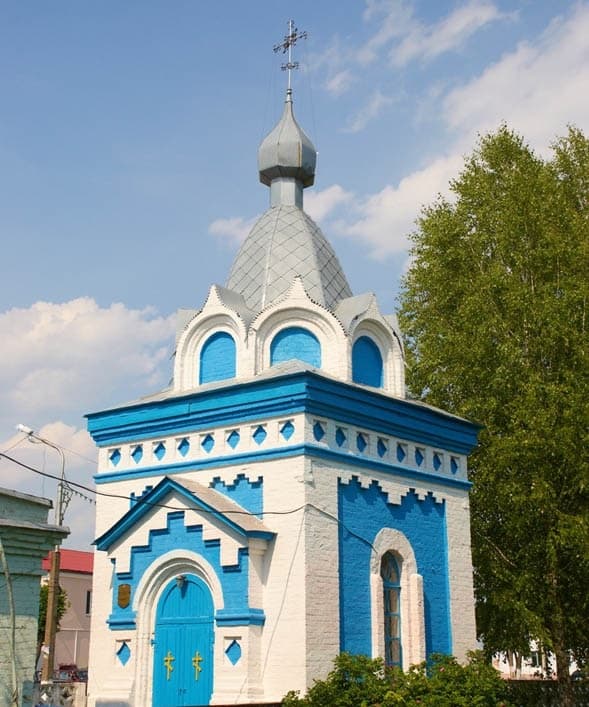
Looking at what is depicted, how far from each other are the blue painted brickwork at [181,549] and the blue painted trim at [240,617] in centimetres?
3

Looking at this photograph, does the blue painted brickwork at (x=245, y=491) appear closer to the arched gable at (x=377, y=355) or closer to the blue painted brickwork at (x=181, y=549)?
the blue painted brickwork at (x=181, y=549)

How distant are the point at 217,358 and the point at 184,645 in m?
4.51

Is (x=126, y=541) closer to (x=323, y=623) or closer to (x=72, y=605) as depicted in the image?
(x=323, y=623)

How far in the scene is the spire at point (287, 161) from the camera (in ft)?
58.7

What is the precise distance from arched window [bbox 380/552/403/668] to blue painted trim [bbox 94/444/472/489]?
1327 millimetres

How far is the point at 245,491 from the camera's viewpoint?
1362 centimetres

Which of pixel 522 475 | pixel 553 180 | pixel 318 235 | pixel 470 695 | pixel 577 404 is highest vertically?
pixel 553 180

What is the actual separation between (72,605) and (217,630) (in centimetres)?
4260

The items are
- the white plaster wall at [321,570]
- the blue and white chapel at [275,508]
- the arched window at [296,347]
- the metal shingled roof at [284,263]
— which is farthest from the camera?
the metal shingled roof at [284,263]

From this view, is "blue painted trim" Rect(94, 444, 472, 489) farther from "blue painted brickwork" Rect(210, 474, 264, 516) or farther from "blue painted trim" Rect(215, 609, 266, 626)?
"blue painted trim" Rect(215, 609, 266, 626)

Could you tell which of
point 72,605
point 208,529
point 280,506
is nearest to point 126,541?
point 208,529

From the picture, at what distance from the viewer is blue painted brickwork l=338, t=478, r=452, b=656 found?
43.3 feet

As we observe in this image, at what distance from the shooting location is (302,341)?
14.9 meters

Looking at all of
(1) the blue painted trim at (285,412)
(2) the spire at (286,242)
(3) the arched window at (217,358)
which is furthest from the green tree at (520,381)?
(3) the arched window at (217,358)
